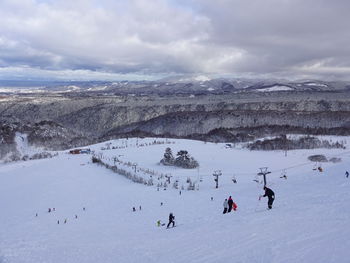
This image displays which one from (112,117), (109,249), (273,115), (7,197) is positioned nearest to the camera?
(109,249)

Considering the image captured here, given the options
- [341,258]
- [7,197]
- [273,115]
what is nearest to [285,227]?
[341,258]

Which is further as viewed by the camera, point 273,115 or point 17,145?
point 273,115

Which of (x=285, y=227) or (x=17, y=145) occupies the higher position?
(x=285, y=227)

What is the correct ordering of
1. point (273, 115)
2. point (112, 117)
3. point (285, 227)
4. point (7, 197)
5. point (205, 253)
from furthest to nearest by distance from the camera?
point (112, 117) → point (273, 115) → point (7, 197) → point (285, 227) → point (205, 253)

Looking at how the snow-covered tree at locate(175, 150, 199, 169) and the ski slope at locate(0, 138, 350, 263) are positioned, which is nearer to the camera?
the ski slope at locate(0, 138, 350, 263)

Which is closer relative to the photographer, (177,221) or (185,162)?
(177,221)

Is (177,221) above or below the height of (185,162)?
above

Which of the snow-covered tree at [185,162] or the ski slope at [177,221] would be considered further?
the snow-covered tree at [185,162]

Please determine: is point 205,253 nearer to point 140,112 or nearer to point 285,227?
point 285,227
